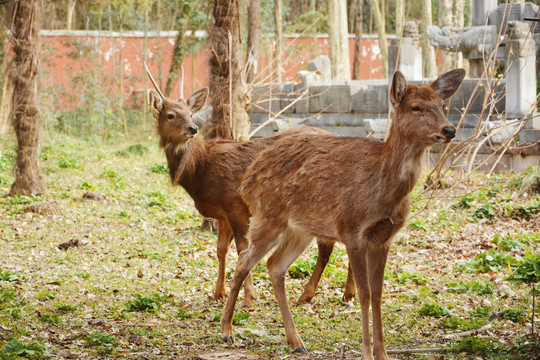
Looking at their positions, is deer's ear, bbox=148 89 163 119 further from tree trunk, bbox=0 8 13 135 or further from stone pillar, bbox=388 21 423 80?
stone pillar, bbox=388 21 423 80

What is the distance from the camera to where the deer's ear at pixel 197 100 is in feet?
29.6

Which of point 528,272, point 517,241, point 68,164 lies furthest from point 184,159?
point 68,164

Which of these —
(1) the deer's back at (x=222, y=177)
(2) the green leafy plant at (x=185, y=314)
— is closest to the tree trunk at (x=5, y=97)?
(1) the deer's back at (x=222, y=177)

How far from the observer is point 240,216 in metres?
8.01

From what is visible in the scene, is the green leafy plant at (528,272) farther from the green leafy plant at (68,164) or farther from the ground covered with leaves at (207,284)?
the green leafy plant at (68,164)

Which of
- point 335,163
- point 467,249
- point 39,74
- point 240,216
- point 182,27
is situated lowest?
point 467,249

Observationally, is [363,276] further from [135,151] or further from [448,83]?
[135,151]

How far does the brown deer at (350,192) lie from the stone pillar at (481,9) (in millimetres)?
11284

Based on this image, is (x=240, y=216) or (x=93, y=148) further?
(x=93, y=148)

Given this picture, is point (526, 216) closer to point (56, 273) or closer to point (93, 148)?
point (56, 273)

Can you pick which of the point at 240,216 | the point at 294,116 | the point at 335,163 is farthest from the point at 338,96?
the point at 335,163

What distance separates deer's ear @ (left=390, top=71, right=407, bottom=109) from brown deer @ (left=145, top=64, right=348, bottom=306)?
2.45 m

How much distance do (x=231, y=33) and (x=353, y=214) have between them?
5.77m

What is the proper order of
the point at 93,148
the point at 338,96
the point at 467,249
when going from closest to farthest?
the point at 467,249 < the point at 338,96 < the point at 93,148
